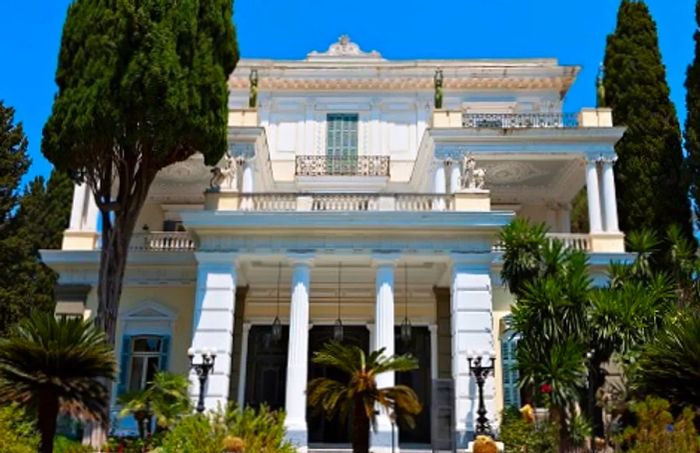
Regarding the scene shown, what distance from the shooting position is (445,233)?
17406 mm

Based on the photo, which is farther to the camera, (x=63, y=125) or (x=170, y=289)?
(x=170, y=289)

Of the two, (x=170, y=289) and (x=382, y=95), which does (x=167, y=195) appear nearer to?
(x=170, y=289)

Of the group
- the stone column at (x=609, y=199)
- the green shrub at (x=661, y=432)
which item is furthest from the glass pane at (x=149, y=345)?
the stone column at (x=609, y=199)

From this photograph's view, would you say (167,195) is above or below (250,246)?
above

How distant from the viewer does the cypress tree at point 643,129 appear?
72.3ft

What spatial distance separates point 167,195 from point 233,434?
14.7 m

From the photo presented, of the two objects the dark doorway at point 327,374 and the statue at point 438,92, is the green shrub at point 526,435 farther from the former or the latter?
the statue at point 438,92

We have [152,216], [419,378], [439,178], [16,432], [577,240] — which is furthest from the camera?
[152,216]

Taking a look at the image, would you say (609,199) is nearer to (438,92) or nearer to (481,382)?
(438,92)

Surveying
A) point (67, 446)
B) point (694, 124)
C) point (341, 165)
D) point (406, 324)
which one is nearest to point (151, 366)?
point (67, 446)

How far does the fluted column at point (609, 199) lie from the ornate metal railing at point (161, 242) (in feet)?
38.5

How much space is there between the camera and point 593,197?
68.8 ft

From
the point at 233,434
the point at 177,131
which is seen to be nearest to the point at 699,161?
the point at 177,131

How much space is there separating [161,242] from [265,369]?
4645 mm
